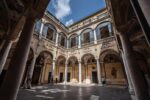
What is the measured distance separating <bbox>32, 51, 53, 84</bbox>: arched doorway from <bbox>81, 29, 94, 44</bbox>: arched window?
24.2ft

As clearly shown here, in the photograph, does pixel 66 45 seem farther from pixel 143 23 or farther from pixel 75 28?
pixel 143 23

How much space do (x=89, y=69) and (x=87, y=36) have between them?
707 centimetres

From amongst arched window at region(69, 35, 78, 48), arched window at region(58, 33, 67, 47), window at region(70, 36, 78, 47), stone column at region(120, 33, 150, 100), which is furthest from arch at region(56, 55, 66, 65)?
stone column at region(120, 33, 150, 100)

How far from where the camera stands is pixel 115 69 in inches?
637

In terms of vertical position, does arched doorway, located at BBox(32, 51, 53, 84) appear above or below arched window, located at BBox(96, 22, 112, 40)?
below

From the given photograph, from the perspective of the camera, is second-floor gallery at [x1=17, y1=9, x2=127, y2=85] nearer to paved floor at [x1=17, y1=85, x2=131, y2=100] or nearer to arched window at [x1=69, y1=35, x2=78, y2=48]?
arched window at [x1=69, y1=35, x2=78, y2=48]

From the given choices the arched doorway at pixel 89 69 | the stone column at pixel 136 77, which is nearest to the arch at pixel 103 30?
the arched doorway at pixel 89 69

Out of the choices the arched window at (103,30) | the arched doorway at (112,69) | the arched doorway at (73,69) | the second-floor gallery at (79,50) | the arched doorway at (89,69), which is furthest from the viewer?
the arched doorway at (73,69)

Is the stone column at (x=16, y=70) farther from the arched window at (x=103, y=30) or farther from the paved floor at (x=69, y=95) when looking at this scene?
the arched window at (x=103, y=30)

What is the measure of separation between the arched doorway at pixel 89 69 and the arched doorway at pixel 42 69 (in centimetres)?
724

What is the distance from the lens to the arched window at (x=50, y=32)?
591 inches

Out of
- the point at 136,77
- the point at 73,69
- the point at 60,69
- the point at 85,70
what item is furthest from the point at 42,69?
the point at 136,77

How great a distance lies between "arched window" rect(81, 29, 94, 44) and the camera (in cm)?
1695

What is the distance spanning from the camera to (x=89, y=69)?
18.7 meters
